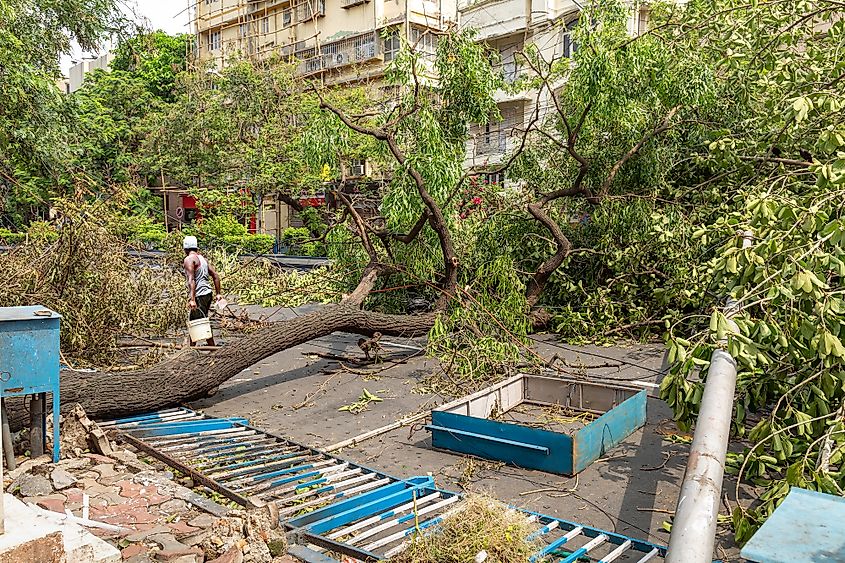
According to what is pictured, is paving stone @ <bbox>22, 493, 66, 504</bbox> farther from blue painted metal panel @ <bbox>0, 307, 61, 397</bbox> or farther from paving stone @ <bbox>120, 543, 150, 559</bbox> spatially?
paving stone @ <bbox>120, 543, 150, 559</bbox>

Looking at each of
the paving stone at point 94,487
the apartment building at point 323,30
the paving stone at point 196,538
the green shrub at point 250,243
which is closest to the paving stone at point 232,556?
the paving stone at point 196,538

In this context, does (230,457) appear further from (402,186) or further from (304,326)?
(402,186)

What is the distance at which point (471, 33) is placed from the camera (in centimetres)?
1009

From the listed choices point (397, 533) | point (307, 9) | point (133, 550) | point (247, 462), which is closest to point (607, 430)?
point (397, 533)

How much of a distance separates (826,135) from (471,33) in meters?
6.31

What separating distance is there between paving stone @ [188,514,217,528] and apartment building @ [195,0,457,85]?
2620 cm

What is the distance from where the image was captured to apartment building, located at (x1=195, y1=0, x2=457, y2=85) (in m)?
33.0

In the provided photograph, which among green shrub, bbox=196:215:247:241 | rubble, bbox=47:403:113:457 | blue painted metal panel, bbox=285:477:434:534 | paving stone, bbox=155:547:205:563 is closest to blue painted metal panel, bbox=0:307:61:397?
rubble, bbox=47:403:113:457

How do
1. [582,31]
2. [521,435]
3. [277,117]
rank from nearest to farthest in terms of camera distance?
[521,435] < [582,31] < [277,117]

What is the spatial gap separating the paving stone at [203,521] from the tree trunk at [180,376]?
7.26ft

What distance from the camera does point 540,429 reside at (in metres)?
5.71

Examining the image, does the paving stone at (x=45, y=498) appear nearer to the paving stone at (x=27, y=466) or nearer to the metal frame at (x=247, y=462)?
the paving stone at (x=27, y=466)

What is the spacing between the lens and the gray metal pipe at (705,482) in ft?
6.54

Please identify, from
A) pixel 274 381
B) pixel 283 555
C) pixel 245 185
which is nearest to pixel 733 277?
pixel 283 555
